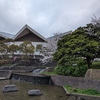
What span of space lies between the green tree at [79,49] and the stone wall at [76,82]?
1.20 m

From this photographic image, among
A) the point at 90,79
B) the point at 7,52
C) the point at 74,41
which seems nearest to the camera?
the point at 90,79

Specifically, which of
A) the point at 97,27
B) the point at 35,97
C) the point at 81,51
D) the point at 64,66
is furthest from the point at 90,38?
the point at 35,97

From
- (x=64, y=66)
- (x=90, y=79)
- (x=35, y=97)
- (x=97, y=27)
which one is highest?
(x=97, y=27)

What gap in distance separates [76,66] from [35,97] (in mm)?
4251

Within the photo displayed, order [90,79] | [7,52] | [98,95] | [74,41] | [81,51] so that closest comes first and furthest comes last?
[98,95]
[90,79]
[81,51]
[74,41]
[7,52]

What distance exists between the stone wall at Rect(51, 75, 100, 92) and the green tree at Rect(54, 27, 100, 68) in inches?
47.3

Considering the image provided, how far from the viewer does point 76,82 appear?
10828 millimetres

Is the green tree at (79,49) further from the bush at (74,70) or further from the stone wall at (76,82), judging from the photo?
the stone wall at (76,82)

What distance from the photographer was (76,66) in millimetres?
11781

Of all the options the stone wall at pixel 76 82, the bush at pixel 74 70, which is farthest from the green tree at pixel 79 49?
the stone wall at pixel 76 82

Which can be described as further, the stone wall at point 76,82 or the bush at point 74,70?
the bush at point 74,70

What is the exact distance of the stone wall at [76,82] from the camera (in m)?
9.67

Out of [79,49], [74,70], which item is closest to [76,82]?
[74,70]

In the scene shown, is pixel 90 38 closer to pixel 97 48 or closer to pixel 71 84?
pixel 97 48
